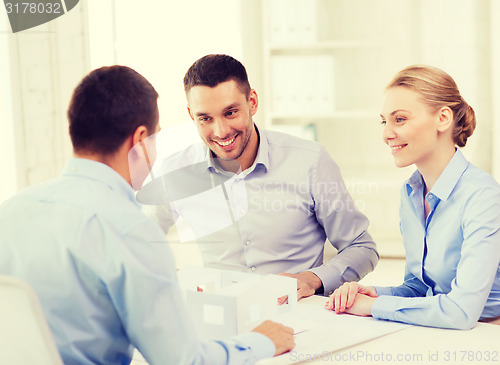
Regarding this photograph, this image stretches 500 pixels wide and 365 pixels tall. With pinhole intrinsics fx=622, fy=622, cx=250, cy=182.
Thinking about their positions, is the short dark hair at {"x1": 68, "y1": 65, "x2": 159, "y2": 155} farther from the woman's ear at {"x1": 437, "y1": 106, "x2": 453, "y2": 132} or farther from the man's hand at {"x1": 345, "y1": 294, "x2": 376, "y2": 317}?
the woman's ear at {"x1": 437, "y1": 106, "x2": 453, "y2": 132}

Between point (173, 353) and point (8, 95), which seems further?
point (8, 95)

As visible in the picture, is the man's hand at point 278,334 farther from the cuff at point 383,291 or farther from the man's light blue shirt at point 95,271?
the cuff at point 383,291

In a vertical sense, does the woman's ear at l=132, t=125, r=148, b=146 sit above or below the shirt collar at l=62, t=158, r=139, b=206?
above

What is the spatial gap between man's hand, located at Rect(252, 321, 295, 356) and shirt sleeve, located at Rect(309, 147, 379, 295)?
67cm

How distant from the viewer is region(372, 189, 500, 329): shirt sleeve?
51.1 inches

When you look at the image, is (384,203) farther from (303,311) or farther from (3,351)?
(3,351)

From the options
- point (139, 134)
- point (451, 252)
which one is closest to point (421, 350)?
point (451, 252)

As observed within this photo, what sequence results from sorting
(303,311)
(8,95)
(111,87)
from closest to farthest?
(111,87)
(303,311)
(8,95)

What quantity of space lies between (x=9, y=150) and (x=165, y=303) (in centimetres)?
207

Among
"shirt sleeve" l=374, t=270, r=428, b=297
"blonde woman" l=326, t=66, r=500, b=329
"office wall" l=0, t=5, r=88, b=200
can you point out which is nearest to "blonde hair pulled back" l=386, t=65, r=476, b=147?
"blonde woman" l=326, t=66, r=500, b=329

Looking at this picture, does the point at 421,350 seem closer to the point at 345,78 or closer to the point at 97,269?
the point at 97,269

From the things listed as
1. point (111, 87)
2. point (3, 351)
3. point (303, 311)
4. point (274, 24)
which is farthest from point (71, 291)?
point (274, 24)

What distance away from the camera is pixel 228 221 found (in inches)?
77.6

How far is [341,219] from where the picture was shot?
1.90 metres
